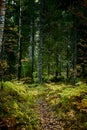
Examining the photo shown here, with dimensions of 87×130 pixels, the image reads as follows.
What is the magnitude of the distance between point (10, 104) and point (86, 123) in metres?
2.88

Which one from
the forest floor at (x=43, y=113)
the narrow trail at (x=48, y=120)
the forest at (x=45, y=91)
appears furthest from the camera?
the narrow trail at (x=48, y=120)

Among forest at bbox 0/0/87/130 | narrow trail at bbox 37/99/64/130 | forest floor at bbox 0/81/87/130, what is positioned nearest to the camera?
forest floor at bbox 0/81/87/130

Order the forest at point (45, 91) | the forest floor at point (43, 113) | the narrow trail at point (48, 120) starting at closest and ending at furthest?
the forest floor at point (43, 113), the forest at point (45, 91), the narrow trail at point (48, 120)

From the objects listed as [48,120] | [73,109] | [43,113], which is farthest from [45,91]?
[48,120]

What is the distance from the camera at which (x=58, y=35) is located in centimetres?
2702

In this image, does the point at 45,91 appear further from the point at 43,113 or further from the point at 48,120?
the point at 48,120

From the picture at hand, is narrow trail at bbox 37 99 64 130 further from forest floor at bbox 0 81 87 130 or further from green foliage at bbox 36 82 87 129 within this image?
green foliage at bbox 36 82 87 129

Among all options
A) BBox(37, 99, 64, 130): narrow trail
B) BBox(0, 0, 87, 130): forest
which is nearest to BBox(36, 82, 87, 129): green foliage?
BBox(0, 0, 87, 130): forest

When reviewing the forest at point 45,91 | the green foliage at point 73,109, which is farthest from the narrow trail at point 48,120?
the green foliage at point 73,109

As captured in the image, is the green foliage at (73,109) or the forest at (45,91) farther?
the green foliage at (73,109)

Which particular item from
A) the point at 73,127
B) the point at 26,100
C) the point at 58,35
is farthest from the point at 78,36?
the point at 73,127

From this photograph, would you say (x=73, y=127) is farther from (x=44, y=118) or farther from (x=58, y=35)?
(x=58, y=35)

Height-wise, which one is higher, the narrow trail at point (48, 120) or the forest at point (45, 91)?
the forest at point (45, 91)

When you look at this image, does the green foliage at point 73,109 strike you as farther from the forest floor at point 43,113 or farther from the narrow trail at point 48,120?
the narrow trail at point 48,120
